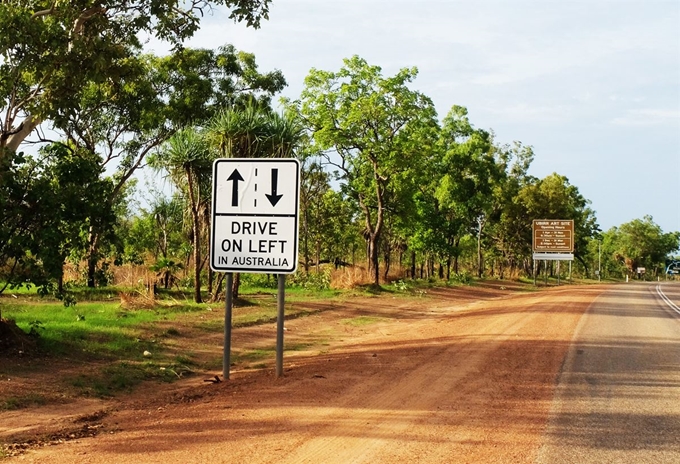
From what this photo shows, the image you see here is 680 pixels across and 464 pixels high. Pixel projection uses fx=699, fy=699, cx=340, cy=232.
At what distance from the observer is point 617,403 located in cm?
814

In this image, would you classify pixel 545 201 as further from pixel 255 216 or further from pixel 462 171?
pixel 255 216

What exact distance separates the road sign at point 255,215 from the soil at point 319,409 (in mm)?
1613

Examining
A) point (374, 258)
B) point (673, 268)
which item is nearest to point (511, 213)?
point (374, 258)

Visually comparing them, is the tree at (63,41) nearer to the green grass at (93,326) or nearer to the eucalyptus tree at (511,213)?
the green grass at (93,326)

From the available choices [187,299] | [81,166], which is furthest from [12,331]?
[187,299]

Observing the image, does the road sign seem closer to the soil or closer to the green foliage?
the soil

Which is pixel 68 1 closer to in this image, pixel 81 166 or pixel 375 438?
pixel 81 166

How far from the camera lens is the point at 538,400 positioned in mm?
8172

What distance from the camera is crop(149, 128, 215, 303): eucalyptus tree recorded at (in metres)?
19.8

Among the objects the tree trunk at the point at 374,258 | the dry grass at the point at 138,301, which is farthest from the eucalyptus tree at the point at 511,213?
the dry grass at the point at 138,301

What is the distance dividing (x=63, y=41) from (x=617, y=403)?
9.71 meters

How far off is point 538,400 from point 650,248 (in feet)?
364

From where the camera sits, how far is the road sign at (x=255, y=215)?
9.06m

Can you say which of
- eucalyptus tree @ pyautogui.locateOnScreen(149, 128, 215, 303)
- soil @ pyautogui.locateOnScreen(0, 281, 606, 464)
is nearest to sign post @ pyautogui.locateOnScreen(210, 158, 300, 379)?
soil @ pyautogui.locateOnScreen(0, 281, 606, 464)
